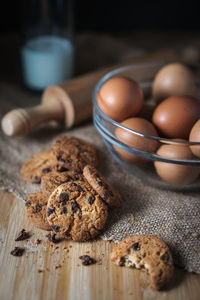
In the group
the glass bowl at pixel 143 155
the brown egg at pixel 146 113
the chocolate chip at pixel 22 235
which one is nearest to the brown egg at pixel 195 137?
the glass bowl at pixel 143 155

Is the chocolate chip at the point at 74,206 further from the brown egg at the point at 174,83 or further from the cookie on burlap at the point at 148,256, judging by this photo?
the brown egg at the point at 174,83

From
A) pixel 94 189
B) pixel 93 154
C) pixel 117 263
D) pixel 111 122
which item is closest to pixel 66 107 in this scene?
pixel 93 154

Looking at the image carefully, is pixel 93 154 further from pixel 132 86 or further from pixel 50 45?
pixel 50 45

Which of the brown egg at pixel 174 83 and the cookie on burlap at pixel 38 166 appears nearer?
the cookie on burlap at pixel 38 166

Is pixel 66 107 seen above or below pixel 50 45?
below

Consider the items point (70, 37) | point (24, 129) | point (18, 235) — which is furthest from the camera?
point (70, 37)
